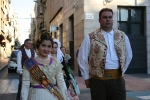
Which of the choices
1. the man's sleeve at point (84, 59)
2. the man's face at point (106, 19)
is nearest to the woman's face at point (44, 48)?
the man's sleeve at point (84, 59)

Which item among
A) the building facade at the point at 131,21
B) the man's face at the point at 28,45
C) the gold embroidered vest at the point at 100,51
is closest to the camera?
the gold embroidered vest at the point at 100,51

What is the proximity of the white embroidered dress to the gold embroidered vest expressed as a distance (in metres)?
0.51

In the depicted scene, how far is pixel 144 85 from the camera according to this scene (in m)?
11.6

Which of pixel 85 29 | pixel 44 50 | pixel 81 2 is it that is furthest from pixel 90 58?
pixel 81 2

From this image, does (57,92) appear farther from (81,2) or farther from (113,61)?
(81,2)

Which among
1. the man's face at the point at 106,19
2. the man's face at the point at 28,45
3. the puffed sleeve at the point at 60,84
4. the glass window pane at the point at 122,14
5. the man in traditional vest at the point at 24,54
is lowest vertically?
the puffed sleeve at the point at 60,84

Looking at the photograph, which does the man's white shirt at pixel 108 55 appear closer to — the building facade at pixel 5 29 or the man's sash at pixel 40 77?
the man's sash at pixel 40 77

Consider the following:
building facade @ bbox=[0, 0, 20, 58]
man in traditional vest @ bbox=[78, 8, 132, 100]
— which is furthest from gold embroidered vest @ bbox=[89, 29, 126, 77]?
building facade @ bbox=[0, 0, 20, 58]

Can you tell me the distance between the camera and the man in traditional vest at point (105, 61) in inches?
152

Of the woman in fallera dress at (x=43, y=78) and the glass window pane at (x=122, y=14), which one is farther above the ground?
the glass window pane at (x=122, y=14)

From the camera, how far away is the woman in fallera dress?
3.57m

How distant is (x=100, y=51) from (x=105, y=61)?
15 centimetres

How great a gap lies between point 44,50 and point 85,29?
1183 centimetres

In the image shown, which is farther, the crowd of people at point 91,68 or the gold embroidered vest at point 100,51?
the gold embroidered vest at point 100,51
